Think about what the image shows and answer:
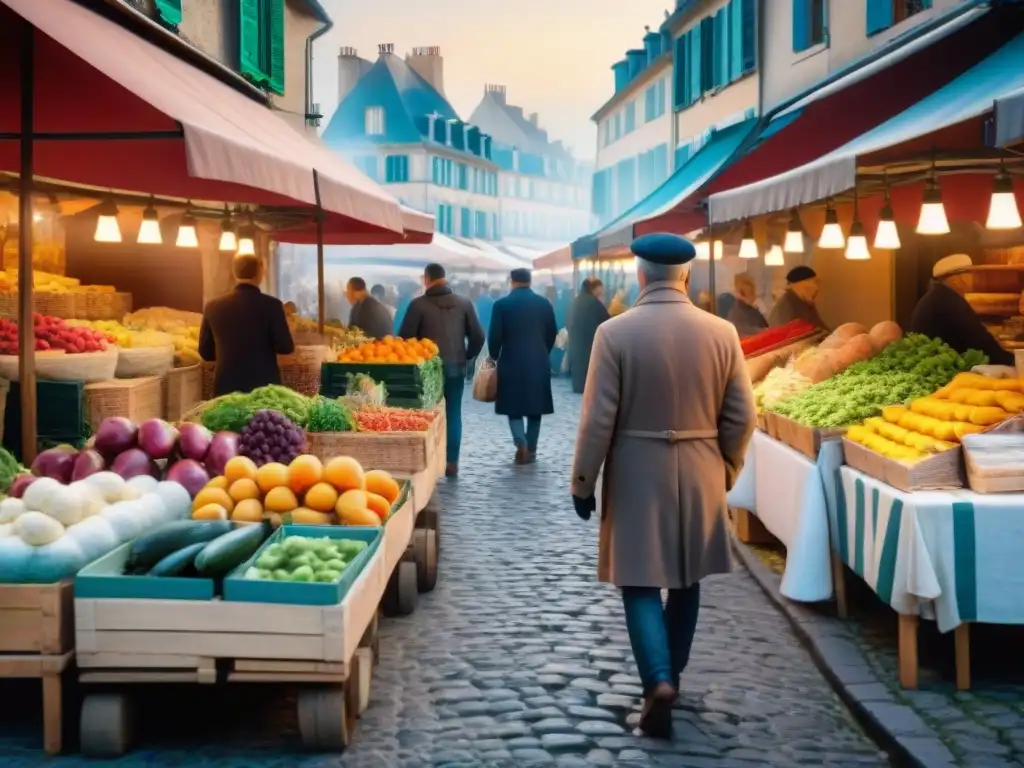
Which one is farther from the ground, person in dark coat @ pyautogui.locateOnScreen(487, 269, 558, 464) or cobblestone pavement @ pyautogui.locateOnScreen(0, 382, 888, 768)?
person in dark coat @ pyautogui.locateOnScreen(487, 269, 558, 464)

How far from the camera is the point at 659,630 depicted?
5.55 meters

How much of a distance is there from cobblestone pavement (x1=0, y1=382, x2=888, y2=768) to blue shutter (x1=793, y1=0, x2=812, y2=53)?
12.5m

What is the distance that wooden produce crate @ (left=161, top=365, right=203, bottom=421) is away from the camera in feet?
36.3

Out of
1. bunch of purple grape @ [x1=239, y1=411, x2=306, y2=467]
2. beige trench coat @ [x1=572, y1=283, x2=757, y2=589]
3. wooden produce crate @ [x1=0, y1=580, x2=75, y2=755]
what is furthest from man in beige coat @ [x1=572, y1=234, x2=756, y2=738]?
bunch of purple grape @ [x1=239, y1=411, x2=306, y2=467]

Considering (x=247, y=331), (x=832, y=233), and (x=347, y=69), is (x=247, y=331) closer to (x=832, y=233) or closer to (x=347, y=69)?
(x=832, y=233)

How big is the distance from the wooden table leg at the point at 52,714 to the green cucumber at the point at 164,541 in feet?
2.01

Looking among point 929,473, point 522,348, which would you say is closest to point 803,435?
point 929,473

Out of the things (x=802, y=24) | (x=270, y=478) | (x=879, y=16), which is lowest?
(x=270, y=478)

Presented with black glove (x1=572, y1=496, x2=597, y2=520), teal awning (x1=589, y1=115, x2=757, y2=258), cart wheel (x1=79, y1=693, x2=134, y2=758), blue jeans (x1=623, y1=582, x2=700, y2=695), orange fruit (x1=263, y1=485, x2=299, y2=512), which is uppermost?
teal awning (x1=589, y1=115, x2=757, y2=258)

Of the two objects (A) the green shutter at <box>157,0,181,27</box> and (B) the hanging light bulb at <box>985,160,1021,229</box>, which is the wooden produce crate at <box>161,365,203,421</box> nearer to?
(A) the green shutter at <box>157,0,181,27</box>

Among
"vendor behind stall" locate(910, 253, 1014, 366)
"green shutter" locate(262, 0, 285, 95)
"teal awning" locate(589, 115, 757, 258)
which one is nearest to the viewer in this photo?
"vendor behind stall" locate(910, 253, 1014, 366)

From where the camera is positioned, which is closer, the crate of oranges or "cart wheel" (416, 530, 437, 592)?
"cart wheel" (416, 530, 437, 592)

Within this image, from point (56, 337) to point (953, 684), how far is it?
22.4 feet

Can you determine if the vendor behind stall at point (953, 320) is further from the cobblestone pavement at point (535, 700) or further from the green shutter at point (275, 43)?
the green shutter at point (275, 43)
